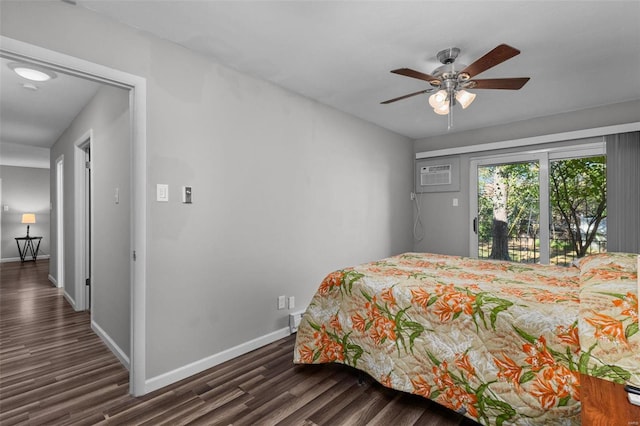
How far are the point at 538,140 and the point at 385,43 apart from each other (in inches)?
108

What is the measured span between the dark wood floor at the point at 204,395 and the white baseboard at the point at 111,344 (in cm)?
4

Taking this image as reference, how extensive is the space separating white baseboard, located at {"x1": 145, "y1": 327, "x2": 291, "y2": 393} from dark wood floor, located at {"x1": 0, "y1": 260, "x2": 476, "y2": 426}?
0.05 metres

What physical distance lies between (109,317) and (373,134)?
3613 mm

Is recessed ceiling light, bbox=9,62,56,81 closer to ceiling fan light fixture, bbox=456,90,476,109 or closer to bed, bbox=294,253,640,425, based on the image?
bed, bbox=294,253,640,425

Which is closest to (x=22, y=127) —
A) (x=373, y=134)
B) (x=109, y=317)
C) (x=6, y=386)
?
(x=109, y=317)

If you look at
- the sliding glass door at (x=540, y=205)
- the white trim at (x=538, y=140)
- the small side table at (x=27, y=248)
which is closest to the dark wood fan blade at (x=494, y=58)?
the white trim at (x=538, y=140)

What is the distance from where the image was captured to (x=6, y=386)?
215cm

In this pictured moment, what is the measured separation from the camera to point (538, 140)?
3.82 meters

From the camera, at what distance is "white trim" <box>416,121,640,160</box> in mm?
3272

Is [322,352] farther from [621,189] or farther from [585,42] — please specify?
[621,189]

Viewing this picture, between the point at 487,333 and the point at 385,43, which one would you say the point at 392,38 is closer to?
the point at 385,43

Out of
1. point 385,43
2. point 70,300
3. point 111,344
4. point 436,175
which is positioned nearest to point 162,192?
point 111,344

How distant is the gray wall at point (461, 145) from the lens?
3523 mm

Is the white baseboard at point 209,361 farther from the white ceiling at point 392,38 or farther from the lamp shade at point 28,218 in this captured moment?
the lamp shade at point 28,218
